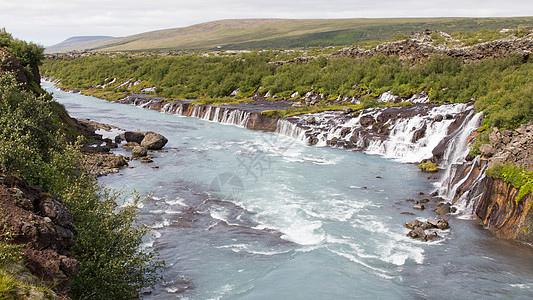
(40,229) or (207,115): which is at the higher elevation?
(40,229)

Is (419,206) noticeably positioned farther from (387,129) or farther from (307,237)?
(387,129)

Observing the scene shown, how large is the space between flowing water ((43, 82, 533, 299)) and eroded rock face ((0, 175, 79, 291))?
16.8 feet

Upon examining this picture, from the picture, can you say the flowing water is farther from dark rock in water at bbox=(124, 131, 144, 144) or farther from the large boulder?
dark rock in water at bbox=(124, 131, 144, 144)

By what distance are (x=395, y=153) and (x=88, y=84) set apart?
96.6 meters

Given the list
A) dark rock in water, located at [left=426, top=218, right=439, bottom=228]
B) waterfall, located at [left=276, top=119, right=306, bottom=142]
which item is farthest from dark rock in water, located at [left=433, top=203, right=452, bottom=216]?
waterfall, located at [left=276, top=119, right=306, bottom=142]

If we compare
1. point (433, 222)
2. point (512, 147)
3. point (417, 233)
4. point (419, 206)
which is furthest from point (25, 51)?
point (512, 147)

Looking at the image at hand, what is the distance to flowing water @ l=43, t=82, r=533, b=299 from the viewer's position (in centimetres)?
1755

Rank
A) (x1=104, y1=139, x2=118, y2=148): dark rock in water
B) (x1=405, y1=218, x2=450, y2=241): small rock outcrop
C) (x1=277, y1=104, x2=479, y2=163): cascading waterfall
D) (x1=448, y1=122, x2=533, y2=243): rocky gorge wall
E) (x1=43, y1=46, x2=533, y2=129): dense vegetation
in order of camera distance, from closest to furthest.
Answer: (x1=448, y1=122, x2=533, y2=243): rocky gorge wall
(x1=405, y1=218, x2=450, y2=241): small rock outcrop
(x1=43, y1=46, x2=533, y2=129): dense vegetation
(x1=277, y1=104, x2=479, y2=163): cascading waterfall
(x1=104, y1=139, x2=118, y2=148): dark rock in water

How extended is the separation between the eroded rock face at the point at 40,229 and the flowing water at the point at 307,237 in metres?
5.12

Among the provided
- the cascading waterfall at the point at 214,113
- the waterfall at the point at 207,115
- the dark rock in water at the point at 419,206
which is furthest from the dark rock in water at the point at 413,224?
the waterfall at the point at 207,115

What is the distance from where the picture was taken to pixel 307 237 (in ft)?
72.7

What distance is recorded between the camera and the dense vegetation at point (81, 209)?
13.4 meters

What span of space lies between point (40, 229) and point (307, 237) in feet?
45.1

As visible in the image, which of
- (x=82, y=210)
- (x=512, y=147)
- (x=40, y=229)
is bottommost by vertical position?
(x=82, y=210)
